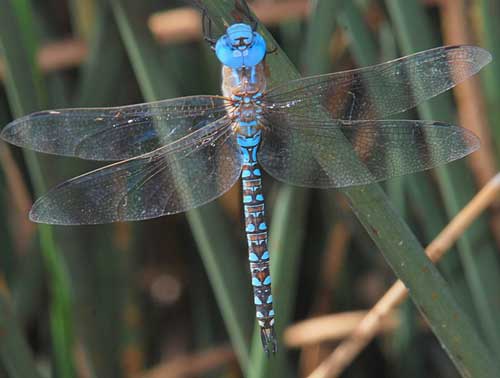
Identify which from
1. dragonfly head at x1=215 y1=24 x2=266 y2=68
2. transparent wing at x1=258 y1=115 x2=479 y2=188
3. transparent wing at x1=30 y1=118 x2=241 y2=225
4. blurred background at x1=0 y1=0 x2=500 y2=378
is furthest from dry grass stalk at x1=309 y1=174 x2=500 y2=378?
dragonfly head at x1=215 y1=24 x2=266 y2=68

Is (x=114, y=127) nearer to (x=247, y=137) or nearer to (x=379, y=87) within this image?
(x=247, y=137)

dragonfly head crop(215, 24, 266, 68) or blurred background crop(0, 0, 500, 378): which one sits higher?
dragonfly head crop(215, 24, 266, 68)

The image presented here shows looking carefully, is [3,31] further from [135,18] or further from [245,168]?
[245,168]

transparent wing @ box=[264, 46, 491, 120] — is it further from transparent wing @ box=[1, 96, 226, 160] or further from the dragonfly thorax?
transparent wing @ box=[1, 96, 226, 160]

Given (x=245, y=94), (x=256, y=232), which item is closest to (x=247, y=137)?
(x=245, y=94)

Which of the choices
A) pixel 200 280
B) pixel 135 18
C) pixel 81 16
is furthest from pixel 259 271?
pixel 81 16

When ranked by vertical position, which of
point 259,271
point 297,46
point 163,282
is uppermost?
point 297,46

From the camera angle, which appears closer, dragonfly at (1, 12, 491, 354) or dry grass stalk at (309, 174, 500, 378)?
dragonfly at (1, 12, 491, 354)
